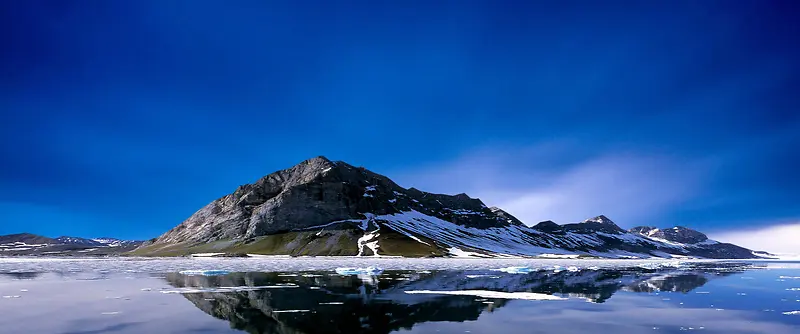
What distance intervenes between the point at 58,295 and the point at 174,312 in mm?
16134

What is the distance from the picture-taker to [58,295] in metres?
34.2

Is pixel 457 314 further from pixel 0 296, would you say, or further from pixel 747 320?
pixel 0 296

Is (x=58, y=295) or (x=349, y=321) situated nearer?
(x=349, y=321)

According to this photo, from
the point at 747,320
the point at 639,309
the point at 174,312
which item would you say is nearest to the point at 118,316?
the point at 174,312

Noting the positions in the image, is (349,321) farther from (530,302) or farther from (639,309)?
(639,309)

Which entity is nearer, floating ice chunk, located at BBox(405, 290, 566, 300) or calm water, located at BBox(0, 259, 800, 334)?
calm water, located at BBox(0, 259, 800, 334)

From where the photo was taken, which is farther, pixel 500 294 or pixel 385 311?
pixel 500 294

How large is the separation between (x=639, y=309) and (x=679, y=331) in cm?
773

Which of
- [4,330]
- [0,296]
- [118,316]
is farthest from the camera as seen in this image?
[0,296]

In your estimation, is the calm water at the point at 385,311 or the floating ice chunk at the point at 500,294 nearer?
the calm water at the point at 385,311

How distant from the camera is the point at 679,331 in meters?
20.8

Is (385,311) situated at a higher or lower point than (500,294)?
lower

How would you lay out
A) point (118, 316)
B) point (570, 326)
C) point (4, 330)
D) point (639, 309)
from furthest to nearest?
point (639, 309) → point (118, 316) → point (570, 326) → point (4, 330)

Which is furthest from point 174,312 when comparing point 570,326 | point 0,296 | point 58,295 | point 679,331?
point 679,331
